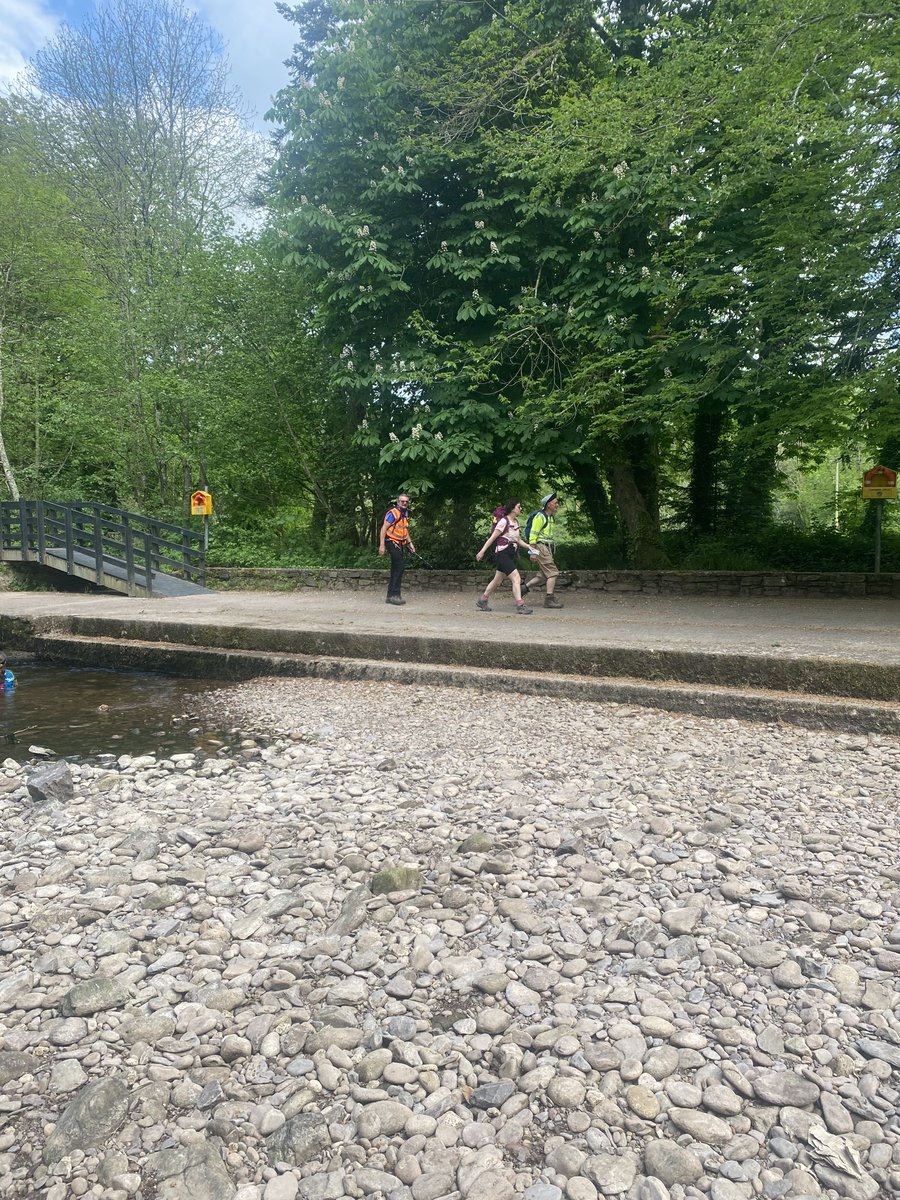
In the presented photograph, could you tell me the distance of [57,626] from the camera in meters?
10.8

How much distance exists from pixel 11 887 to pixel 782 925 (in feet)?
11.8

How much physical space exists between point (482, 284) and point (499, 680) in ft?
30.1

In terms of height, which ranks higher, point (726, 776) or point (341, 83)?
point (341, 83)

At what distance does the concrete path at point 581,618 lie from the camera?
7.11m

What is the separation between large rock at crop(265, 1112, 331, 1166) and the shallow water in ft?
14.0

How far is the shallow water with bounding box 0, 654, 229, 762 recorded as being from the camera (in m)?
6.16

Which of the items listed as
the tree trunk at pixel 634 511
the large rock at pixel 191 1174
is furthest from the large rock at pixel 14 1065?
the tree trunk at pixel 634 511

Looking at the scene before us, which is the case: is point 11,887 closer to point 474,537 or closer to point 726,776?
point 726,776

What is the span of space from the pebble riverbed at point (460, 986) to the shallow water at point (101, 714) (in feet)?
4.67

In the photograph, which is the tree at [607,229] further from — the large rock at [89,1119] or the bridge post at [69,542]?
the large rock at [89,1119]

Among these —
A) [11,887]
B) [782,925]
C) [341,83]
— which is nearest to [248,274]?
[341,83]

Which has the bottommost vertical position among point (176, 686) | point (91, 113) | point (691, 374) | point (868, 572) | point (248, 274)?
point (176, 686)

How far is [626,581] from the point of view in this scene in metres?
13.4

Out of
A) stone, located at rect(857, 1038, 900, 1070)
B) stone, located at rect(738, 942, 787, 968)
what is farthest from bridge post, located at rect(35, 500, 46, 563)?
stone, located at rect(857, 1038, 900, 1070)
